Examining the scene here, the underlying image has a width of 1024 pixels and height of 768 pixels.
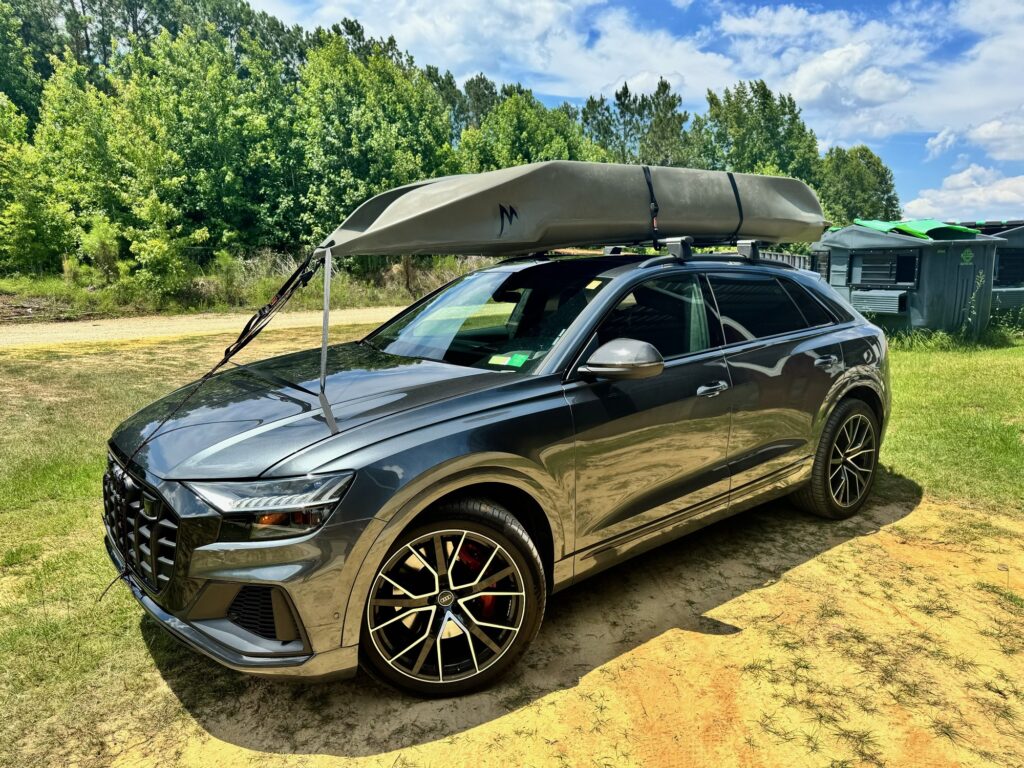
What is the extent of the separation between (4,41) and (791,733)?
2420 inches

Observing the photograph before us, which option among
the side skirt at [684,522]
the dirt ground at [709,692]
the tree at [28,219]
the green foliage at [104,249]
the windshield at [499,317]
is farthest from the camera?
the tree at [28,219]

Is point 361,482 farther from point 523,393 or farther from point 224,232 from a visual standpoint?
point 224,232

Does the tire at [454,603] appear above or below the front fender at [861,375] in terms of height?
below

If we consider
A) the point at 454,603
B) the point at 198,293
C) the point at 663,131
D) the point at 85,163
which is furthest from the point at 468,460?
the point at 663,131

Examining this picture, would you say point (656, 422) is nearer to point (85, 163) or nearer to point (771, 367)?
point (771, 367)

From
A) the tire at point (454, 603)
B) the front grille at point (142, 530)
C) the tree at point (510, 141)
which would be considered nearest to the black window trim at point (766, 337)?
the tire at point (454, 603)

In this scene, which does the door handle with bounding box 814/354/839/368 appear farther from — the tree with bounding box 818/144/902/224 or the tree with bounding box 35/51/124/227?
the tree with bounding box 818/144/902/224

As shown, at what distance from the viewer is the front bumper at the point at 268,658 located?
92.5 inches

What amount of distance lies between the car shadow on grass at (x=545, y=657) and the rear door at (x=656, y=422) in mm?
480

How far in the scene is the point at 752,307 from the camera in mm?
3959

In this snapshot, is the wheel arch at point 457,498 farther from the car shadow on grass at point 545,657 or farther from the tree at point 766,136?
the tree at point 766,136

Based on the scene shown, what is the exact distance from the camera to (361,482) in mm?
2389

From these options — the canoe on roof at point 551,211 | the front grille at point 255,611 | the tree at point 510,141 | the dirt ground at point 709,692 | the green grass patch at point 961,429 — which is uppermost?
the tree at point 510,141

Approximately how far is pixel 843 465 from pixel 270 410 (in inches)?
139
